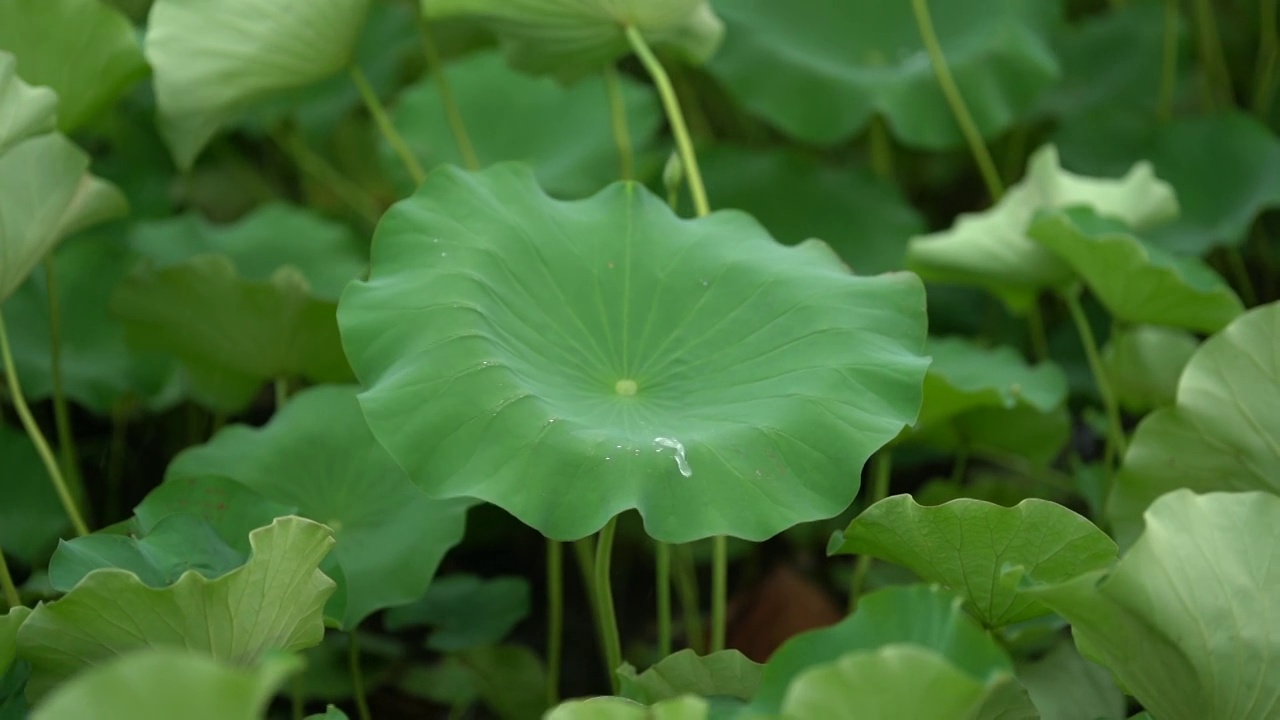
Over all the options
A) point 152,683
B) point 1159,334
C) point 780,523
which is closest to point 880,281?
point 780,523

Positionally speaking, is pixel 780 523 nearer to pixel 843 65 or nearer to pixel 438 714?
pixel 438 714

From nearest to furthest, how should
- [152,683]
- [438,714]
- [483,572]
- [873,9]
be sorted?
1. [152,683]
2. [438,714]
3. [483,572]
4. [873,9]

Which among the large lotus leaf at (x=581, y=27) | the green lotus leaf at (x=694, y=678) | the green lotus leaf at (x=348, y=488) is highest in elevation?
the large lotus leaf at (x=581, y=27)

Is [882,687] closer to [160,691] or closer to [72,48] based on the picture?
[160,691]

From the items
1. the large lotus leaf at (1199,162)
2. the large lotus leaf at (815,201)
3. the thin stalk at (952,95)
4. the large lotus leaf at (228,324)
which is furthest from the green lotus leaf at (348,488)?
the large lotus leaf at (1199,162)

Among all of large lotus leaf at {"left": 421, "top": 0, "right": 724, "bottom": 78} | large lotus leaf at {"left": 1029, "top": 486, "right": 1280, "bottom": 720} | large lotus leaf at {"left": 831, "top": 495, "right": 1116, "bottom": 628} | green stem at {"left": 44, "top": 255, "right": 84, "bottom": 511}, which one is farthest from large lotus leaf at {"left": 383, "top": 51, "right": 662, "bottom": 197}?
large lotus leaf at {"left": 1029, "top": 486, "right": 1280, "bottom": 720}

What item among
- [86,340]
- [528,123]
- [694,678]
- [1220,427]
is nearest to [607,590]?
[694,678]

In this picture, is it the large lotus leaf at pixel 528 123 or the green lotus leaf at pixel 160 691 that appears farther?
the large lotus leaf at pixel 528 123

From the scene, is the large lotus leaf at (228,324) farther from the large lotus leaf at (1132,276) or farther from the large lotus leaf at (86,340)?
the large lotus leaf at (1132,276)

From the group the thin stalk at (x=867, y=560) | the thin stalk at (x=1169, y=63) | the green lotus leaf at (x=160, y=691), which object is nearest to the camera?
the green lotus leaf at (x=160, y=691)
